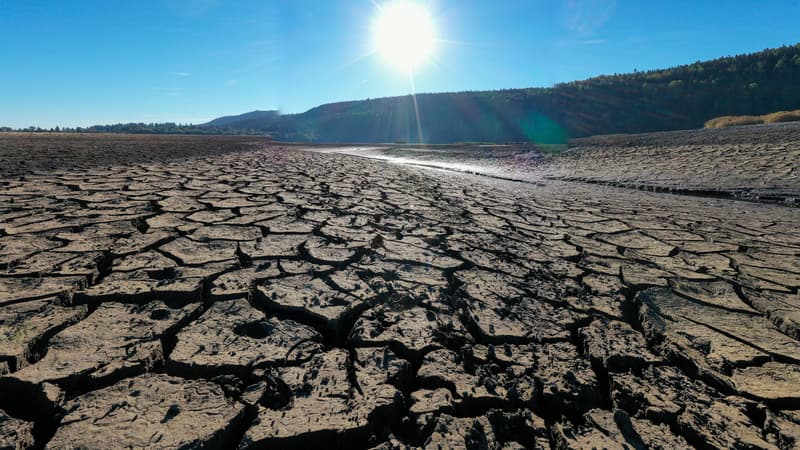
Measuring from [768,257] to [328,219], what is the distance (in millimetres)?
2820

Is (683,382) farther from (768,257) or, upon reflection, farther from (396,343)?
(768,257)

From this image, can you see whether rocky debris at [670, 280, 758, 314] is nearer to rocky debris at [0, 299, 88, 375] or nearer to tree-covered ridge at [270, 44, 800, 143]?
rocky debris at [0, 299, 88, 375]

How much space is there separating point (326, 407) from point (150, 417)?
0.40 m

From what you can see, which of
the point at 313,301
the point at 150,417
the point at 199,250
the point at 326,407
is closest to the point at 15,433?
the point at 150,417

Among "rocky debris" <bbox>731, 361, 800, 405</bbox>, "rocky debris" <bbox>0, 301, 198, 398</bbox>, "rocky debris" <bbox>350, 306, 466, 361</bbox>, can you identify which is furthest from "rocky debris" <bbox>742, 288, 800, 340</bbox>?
"rocky debris" <bbox>0, 301, 198, 398</bbox>

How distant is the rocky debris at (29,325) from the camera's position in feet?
3.27

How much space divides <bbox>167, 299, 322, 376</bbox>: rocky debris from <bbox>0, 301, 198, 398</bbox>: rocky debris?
7cm

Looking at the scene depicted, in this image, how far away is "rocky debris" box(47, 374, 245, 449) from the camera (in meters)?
0.78

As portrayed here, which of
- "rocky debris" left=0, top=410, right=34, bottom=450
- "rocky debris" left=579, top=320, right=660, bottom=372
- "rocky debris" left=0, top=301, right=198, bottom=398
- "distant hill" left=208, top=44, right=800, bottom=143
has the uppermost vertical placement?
"distant hill" left=208, top=44, right=800, bottom=143

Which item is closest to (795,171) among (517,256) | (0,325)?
(517,256)

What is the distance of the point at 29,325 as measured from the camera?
3.73ft

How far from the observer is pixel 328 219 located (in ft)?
8.59

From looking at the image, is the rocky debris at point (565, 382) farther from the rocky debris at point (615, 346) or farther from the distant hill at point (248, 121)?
the distant hill at point (248, 121)

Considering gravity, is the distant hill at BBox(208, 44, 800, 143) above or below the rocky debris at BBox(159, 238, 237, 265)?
above
